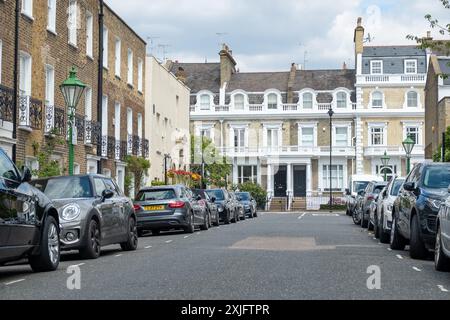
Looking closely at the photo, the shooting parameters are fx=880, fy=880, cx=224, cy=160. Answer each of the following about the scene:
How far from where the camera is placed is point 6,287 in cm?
1147

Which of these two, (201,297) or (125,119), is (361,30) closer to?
(125,119)

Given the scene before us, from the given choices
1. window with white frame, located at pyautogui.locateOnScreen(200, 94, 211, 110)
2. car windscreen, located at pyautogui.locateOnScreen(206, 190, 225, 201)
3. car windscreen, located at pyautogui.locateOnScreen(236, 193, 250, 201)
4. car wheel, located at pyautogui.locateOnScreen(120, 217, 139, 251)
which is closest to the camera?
car wheel, located at pyautogui.locateOnScreen(120, 217, 139, 251)

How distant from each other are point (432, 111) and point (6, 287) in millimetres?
52426

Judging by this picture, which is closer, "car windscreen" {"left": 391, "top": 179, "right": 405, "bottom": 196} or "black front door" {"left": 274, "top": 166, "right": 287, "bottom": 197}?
"car windscreen" {"left": 391, "top": 179, "right": 405, "bottom": 196}

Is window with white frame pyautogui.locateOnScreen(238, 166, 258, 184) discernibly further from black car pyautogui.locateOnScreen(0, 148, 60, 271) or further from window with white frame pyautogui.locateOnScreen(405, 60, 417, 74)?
black car pyautogui.locateOnScreen(0, 148, 60, 271)

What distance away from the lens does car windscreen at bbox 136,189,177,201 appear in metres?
26.7

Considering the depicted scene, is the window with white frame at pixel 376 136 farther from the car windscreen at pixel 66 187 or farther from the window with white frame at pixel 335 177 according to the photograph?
the car windscreen at pixel 66 187

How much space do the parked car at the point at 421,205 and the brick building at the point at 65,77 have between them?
12300mm

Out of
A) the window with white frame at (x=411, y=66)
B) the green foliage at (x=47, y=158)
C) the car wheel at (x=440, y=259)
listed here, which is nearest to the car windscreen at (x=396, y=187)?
the car wheel at (x=440, y=259)

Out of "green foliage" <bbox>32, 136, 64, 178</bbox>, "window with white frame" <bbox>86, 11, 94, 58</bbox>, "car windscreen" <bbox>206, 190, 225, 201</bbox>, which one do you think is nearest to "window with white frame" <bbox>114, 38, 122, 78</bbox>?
"window with white frame" <bbox>86, 11, 94, 58</bbox>

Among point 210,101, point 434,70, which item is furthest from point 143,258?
point 210,101

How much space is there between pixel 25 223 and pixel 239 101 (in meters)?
70.0

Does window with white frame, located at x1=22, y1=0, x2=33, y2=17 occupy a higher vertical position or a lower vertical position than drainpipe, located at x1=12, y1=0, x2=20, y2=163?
higher

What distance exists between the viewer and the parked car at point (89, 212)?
1616cm
